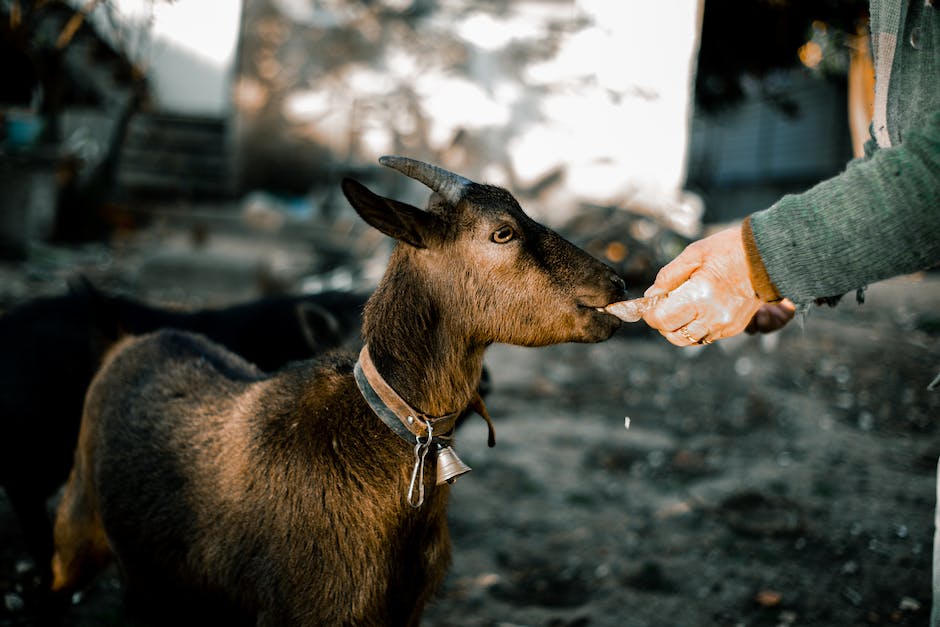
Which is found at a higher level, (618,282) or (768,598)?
(618,282)

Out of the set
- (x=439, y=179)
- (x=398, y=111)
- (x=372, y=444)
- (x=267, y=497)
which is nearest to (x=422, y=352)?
(x=372, y=444)

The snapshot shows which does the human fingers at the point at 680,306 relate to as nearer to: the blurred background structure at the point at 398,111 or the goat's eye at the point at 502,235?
the goat's eye at the point at 502,235

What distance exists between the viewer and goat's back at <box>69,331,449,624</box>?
83.4 inches

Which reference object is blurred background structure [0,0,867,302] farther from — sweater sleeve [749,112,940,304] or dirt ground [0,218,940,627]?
sweater sleeve [749,112,940,304]

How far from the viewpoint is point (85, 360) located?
12.5ft

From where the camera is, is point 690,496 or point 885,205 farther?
point 690,496

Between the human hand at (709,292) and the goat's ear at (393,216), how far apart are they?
0.72 meters

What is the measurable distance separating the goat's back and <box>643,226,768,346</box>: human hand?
35.2 inches

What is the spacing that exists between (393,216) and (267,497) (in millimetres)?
947

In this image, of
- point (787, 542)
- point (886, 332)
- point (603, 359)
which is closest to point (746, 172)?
point (886, 332)

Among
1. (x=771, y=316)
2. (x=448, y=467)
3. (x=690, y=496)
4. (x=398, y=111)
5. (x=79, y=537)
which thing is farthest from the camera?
(x=398, y=111)

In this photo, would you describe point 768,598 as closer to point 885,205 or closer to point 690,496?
point 690,496

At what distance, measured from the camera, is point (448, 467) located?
2.12 meters

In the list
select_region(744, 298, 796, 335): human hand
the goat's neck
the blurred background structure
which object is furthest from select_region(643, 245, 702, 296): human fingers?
the blurred background structure
